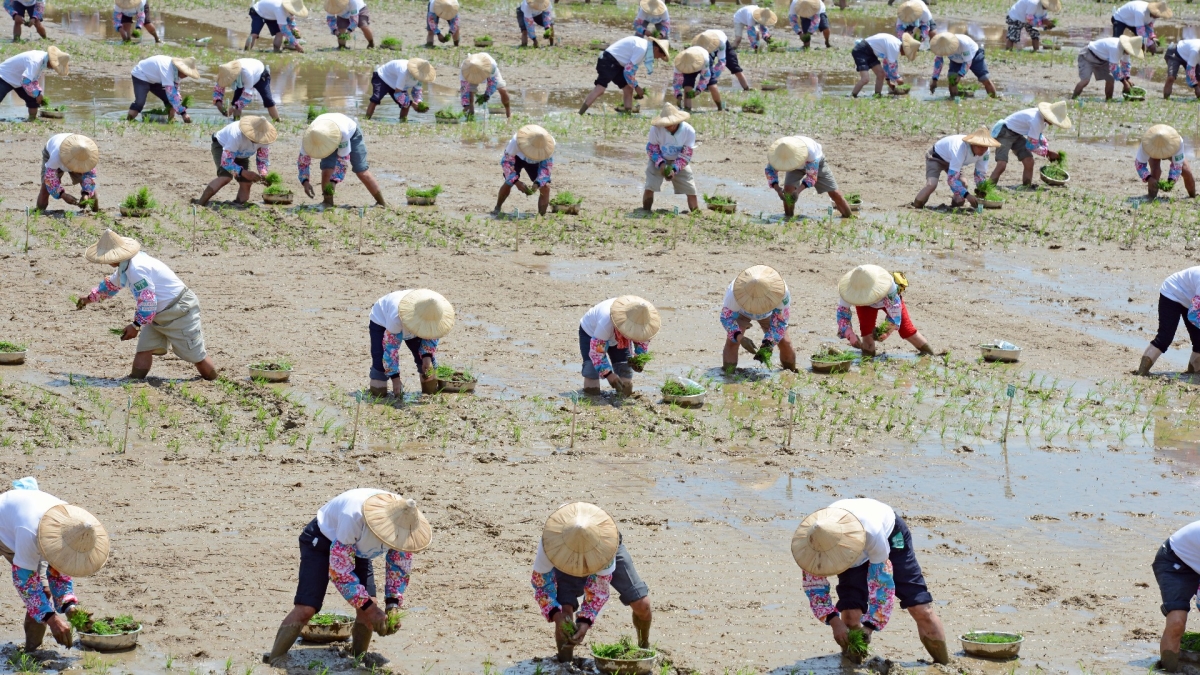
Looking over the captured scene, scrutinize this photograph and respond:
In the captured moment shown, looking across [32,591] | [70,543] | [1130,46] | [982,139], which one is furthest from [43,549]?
[1130,46]

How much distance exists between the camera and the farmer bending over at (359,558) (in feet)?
27.1

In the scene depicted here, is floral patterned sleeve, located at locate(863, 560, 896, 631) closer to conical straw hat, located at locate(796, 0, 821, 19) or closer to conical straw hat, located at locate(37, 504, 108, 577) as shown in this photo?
conical straw hat, located at locate(37, 504, 108, 577)

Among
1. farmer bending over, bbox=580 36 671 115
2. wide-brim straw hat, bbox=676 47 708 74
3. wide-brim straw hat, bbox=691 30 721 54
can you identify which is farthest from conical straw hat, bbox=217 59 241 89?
wide-brim straw hat, bbox=691 30 721 54

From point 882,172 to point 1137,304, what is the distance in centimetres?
584

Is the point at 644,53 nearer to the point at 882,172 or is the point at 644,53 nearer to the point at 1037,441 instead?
the point at 882,172

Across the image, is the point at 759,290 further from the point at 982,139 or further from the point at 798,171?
the point at 982,139

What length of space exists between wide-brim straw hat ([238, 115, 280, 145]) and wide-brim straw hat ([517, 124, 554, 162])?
9.13 feet

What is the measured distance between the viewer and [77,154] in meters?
17.3

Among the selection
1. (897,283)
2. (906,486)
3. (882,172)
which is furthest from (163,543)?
(882,172)

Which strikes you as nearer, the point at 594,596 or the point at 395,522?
the point at 395,522

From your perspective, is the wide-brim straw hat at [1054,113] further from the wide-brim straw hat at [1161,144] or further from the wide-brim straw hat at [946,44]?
the wide-brim straw hat at [946,44]

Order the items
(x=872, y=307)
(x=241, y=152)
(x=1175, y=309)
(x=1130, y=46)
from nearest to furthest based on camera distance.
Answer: (x=1175, y=309)
(x=872, y=307)
(x=241, y=152)
(x=1130, y=46)

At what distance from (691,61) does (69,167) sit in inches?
406

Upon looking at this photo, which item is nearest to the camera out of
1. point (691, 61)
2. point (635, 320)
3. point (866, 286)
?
point (635, 320)
